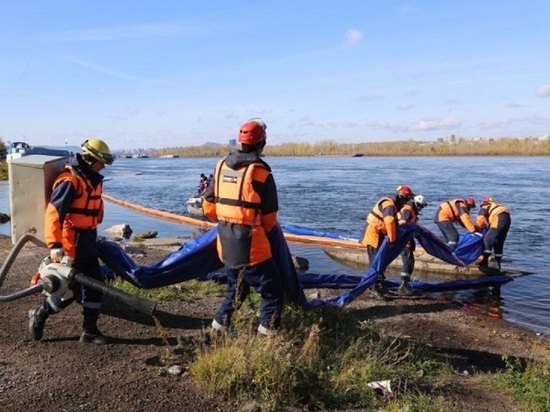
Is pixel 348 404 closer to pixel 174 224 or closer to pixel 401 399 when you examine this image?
pixel 401 399

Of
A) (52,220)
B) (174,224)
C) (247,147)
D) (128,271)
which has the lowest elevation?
(174,224)

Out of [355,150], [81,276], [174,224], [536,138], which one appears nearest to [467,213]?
[81,276]

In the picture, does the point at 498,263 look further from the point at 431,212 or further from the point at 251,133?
the point at 431,212

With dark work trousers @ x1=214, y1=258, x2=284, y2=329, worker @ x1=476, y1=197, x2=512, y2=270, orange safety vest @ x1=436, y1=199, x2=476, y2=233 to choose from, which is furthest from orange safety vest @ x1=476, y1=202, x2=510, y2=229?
dark work trousers @ x1=214, y1=258, x2=284, y2=329

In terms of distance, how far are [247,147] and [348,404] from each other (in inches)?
87.4

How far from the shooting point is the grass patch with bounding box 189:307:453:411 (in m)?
4.22

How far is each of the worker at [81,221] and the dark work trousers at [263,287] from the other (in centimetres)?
129

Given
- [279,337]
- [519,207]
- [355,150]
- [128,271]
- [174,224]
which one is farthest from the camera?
[355,150]

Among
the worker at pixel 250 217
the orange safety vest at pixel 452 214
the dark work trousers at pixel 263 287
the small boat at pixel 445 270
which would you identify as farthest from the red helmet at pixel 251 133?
the orange safety vest at pixel 452 214

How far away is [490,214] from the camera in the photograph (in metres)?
12.4

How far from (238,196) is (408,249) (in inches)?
227

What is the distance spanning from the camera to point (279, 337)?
4.66m

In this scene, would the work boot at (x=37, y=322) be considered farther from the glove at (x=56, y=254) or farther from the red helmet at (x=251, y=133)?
the red helmet at (x=251, y=133)

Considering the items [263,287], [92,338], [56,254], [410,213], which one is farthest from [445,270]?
[56,254]
